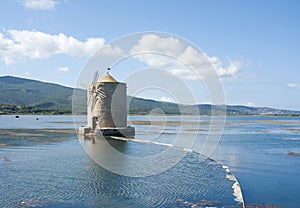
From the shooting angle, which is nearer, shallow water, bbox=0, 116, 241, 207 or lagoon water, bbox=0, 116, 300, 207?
shallow water, bbox=0, 116, 241, 207

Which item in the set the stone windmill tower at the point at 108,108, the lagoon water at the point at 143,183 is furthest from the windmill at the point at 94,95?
the lagoon water at the point at 143,183

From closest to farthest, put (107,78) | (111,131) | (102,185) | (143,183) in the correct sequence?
1. (102,185)
2. (143,183)
3. (111,131)
4. (107,78)

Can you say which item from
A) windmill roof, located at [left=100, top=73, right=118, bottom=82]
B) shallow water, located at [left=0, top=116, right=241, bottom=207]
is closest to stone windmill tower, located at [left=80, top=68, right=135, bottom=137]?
windmill roof, located at [left=100, top=73, right=118, bottom=82]

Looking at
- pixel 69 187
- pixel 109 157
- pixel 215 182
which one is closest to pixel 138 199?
pixel 69 187

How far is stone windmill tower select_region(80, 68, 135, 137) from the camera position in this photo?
36.9 meters

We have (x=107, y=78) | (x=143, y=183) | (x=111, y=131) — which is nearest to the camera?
(x=143, y=183)

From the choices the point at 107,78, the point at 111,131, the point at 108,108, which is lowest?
the point at 111,131

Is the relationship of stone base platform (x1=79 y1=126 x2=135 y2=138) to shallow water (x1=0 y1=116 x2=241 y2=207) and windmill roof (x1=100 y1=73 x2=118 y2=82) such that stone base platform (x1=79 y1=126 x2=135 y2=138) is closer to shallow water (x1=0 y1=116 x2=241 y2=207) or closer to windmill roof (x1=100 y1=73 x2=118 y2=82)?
windmill roof (x1=100 y1=73 x2=118 y2=82)

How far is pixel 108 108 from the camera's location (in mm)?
36906

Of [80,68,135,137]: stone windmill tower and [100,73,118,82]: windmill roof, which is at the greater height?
[100,73,118,82]: windmill roof

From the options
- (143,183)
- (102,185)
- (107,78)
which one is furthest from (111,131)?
(102,185)

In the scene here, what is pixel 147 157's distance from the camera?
2311 cm

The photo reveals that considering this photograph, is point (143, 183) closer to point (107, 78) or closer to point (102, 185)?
point (102, 185)

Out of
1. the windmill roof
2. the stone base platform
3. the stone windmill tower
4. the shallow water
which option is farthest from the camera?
the windmill roof
